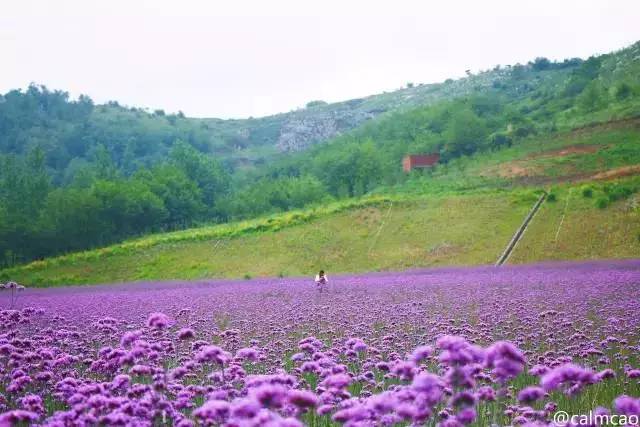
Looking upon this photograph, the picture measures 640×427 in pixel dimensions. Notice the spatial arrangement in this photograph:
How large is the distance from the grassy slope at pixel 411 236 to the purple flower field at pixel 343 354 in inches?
639

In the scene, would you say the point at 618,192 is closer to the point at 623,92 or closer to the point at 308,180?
the point at 308,180

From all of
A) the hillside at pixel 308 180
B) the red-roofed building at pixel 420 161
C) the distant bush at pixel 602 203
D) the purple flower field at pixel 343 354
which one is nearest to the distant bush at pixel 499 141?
the hillside at pixel 308 180

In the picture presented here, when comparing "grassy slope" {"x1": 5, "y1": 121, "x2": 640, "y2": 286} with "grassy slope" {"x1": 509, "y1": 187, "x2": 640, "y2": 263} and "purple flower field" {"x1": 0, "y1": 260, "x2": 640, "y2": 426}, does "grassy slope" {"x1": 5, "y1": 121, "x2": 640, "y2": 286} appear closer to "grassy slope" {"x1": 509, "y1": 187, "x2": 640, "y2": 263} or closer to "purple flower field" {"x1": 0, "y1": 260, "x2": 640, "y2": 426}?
"grassy slope" {"x1": 509, "y1": 187, "x2": 640, "y2": 263}

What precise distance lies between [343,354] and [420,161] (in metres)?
101

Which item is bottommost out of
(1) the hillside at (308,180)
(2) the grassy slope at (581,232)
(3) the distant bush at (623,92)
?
(2) the grassy slope at (581,232)

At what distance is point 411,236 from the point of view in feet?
183

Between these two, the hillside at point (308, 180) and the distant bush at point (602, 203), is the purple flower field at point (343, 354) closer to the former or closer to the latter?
the distant bush at point (602, 203)

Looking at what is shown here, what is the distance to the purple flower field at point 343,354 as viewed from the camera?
5398 millimetres

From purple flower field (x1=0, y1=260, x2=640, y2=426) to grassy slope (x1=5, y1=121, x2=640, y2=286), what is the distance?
1623 cm

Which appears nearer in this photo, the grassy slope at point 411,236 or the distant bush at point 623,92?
the grassy slope at point 411,236

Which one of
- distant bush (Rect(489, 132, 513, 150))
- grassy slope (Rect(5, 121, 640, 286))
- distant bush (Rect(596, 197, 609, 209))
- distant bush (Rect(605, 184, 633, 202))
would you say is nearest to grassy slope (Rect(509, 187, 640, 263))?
grassy slope (Rect(5, 121, 640, 286))

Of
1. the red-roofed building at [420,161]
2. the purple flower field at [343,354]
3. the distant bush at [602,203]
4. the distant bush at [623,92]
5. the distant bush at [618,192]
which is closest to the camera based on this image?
the purple flower field at [343,354]

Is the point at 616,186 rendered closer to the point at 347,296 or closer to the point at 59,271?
the point at 347,296

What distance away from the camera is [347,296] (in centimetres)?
2608
